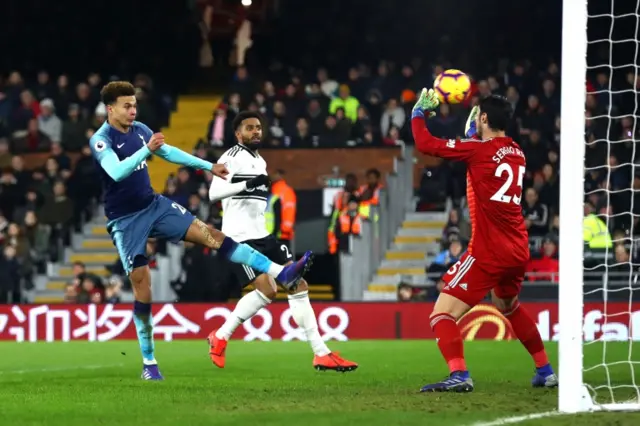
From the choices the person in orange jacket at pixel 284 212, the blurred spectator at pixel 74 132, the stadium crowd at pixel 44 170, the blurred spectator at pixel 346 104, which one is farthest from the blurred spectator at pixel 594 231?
the blurred spectator at pixel 74 132

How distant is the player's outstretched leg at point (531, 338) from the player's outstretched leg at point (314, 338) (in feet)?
5.22

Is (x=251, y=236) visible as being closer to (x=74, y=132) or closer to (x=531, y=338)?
(x=531, y=338)

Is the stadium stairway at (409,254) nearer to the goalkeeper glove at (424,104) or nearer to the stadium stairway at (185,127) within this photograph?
the stadium stairway at (185,127)

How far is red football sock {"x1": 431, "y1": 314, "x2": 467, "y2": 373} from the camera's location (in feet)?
28.0

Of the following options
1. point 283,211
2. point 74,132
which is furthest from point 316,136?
point 74,132

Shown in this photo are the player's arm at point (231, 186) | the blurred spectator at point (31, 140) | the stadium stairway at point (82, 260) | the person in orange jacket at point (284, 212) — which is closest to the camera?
the player's arm at point (231, 186)

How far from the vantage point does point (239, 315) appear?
1077 centimetres

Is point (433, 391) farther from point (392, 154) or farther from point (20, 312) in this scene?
point (392, 154)

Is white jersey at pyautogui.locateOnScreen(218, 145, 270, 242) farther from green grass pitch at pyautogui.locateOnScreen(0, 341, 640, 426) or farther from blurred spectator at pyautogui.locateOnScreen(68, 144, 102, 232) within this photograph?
blurred spectator at pyautogui.locateOnScreen(68, 144, 102, 232)

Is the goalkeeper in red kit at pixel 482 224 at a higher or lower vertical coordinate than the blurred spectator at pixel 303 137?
lower

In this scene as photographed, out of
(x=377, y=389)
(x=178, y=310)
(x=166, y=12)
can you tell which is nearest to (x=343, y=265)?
(x=178, y=310)

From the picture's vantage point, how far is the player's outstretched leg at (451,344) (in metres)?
8.48

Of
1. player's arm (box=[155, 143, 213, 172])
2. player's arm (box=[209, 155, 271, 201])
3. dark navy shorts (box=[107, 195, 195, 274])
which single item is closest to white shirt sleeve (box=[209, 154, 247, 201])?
player's arm (box=[209, 155, 271, 201])

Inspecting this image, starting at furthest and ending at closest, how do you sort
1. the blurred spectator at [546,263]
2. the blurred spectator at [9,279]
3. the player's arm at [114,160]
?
the blurred spectator at [9,279], the blurred spectator at [546,263], the player's arm at [114,160]
